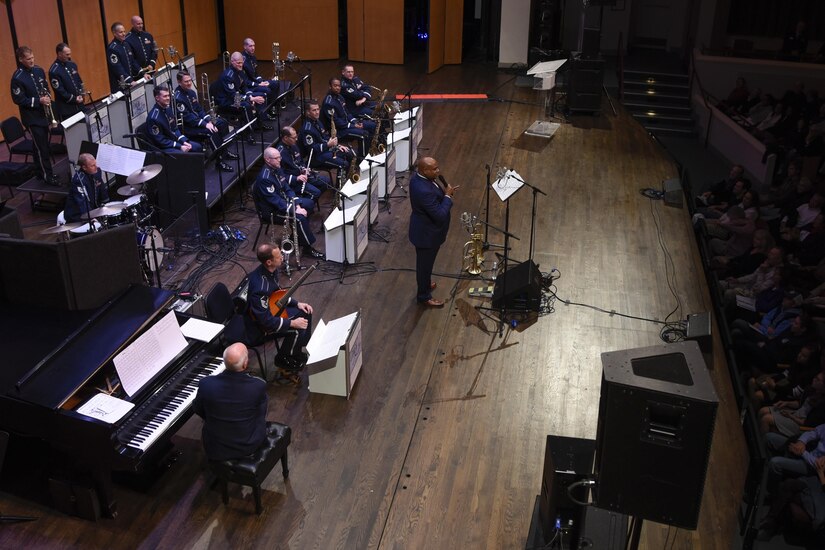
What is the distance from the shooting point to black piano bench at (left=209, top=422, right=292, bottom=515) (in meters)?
5.29

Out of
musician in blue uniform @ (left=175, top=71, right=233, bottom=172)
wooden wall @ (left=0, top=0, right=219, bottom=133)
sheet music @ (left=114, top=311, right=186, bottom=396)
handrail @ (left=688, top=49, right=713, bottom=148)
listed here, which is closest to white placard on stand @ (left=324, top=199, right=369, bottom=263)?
musician in blue uniform @ (left=175, top=71, right=233, bottom=172)

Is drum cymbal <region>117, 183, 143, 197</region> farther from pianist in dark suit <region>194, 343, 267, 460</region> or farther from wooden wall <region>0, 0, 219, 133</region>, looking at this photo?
wooden wall <region>0, 0, 219, 133</region>

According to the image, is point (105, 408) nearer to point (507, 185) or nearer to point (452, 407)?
point (452, 407)

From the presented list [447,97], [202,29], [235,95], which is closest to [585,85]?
[447,97]

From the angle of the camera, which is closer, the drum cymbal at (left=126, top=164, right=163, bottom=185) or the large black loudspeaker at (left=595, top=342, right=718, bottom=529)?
the large black loudspeaker at (left=595, top=342, right=718, bottom=529)

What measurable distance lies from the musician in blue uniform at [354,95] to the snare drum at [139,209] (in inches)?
166

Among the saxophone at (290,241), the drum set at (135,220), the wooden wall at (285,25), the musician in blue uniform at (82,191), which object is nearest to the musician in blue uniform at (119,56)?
the musician in blue uniform at (82,191)

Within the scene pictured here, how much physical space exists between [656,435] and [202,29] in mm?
15057

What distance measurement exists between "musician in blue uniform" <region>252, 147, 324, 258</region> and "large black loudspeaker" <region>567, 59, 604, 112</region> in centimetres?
634

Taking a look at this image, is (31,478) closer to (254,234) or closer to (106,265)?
(106,265)

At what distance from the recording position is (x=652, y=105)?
1591 cm

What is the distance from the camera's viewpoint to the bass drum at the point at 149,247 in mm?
7898

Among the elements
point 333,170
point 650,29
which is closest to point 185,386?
point 333,170

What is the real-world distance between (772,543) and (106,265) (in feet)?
16.9
